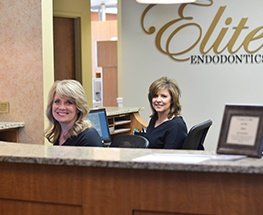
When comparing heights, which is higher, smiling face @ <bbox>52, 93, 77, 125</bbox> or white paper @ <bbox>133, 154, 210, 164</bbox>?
smiling face @ <bbox>52, 93, 77, 125</bbox>

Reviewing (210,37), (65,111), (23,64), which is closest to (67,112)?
(65,111)

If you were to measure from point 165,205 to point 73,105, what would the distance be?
1.23m

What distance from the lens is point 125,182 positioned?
1933 millimetres

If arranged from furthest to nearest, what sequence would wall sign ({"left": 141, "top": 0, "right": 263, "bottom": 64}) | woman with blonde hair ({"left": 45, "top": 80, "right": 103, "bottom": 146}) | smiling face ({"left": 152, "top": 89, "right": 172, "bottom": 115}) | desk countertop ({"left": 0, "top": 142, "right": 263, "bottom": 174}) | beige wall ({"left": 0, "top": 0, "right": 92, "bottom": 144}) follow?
wall sign ({"left": 141, "top": 0, "right": 263, "bottom": 64}) → beige wall ({"left": 0, "top": 0, "right": 92, "bottom": 144}) → smiling face ({"left": 152, "top": 89, "right": 172, "bottom": 115}) → woman with blonde hair ({"left": 45, "top": 80, "right": 103, "bottom": 146}) → desk countertop ({"left": 0, "top": 142, "right": 263, "bottom": 174})

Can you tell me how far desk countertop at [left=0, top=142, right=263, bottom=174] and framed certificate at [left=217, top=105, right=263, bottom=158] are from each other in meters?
0.05

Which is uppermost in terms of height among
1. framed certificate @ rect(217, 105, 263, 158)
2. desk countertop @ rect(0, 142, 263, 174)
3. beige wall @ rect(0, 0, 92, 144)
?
beige wall @ rect(0, 0, 92, 144)

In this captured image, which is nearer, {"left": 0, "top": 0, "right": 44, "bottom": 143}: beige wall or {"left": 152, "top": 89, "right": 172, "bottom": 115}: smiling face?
{"left": 152, "top": 89, "right": 172, "bottom": 115}: smiling face

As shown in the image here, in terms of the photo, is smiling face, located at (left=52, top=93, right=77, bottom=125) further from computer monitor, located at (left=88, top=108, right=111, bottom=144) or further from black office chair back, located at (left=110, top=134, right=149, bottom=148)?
computer monitor, located at (left=88, top=108, right=111, bottom=144)

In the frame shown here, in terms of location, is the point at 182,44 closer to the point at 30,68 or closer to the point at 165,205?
the point at 30,68

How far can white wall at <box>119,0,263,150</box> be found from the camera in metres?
7.04

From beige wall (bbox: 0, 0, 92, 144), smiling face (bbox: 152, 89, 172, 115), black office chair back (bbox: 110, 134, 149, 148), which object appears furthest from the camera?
beige wall (bbox: 0, 0, 92, 144)

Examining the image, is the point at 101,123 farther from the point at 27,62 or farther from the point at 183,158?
the point at 183,158

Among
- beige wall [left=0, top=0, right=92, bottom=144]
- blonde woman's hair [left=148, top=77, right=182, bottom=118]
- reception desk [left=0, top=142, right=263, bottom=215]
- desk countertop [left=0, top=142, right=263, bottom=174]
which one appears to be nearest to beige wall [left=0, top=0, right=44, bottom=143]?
beige wall [left=0, top=0, right=92, bottom=144]

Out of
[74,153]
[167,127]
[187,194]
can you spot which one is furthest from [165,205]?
[167,127]
